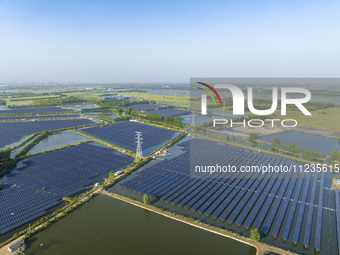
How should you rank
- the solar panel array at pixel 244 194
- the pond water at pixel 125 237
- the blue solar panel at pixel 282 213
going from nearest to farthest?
1. the pond water at pixel 125 237
2. the blue solar panel at pixel 282 213
3. the solar panel array at pixel 244 194

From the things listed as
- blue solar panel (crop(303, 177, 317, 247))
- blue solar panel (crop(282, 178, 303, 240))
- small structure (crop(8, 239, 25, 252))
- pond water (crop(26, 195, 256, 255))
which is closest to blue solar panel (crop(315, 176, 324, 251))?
blue solar panel (crop(303, 177, 317, 247))

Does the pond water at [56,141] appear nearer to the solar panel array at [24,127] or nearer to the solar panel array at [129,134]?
the solar panel array at [129,134]

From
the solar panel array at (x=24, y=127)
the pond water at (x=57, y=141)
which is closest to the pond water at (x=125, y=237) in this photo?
the pond water at (x=57, y=141)

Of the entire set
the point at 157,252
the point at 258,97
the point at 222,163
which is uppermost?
the point at 258,97

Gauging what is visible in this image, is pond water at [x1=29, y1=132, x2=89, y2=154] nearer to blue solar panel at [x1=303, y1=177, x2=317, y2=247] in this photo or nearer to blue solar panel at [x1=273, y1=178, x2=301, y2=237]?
blue solar panel at [x1=273, y1=178, x2=301, y2=237]

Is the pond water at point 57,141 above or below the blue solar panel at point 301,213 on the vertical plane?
above

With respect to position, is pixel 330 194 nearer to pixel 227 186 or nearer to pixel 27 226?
pixel 227 186

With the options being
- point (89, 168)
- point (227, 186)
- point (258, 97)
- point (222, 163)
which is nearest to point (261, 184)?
point (227, 186)

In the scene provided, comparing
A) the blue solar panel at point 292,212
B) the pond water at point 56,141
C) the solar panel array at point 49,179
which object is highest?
the pond water at point 56,141
